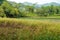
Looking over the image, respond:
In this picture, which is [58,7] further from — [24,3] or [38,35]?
[38,35]

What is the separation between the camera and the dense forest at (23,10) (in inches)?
508

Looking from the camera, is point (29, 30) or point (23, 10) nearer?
point (29, 30)

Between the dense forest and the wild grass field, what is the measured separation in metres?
5.16

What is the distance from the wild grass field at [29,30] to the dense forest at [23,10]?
5.16m

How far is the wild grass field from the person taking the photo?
647 cm

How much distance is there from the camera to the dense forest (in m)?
12.9

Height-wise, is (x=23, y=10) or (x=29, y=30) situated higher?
(x=29, y=30)

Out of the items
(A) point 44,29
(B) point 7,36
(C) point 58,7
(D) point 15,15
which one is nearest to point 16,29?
(B) point 7,36

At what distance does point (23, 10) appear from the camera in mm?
14375

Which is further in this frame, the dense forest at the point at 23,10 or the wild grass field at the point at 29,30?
the dense forest at the point at 23,10

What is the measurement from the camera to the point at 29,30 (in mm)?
6715

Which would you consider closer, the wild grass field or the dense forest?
the wild grass field

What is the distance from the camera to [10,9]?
518 inches

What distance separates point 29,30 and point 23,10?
7750mm
